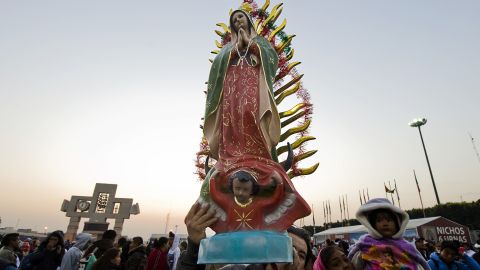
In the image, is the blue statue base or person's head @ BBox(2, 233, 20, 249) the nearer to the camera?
the blue statue base

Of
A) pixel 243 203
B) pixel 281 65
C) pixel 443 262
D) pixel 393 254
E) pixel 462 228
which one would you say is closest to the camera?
pixel 393 254

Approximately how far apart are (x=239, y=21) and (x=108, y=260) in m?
3.58

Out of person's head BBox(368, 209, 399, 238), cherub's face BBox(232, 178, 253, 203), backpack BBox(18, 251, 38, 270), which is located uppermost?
cherub's face BBox(232, 178, 253, 203)

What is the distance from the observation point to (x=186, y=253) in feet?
5.97

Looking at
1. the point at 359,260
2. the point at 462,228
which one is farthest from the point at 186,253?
the point at 462,228

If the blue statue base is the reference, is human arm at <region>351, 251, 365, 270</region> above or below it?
below

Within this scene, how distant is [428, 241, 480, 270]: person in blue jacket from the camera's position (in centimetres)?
384

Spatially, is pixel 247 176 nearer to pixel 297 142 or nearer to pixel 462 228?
pixel 297 142

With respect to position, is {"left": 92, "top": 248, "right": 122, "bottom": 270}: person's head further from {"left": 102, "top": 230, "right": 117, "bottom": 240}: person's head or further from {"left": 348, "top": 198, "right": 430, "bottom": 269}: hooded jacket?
{"left": 348, "top": 198, "right": 430, "bottom": 269}: hooded jacket

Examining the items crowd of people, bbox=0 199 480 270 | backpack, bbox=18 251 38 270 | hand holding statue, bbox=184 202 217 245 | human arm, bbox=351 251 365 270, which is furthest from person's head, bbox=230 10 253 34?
backpack, bbox=18 251 38 270

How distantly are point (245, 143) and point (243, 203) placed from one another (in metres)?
0.95

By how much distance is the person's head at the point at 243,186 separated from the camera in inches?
102

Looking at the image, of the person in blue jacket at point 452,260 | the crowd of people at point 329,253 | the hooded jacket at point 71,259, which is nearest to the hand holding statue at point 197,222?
the crowd of people at point 329,253

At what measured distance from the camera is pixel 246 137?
3.46 metres
